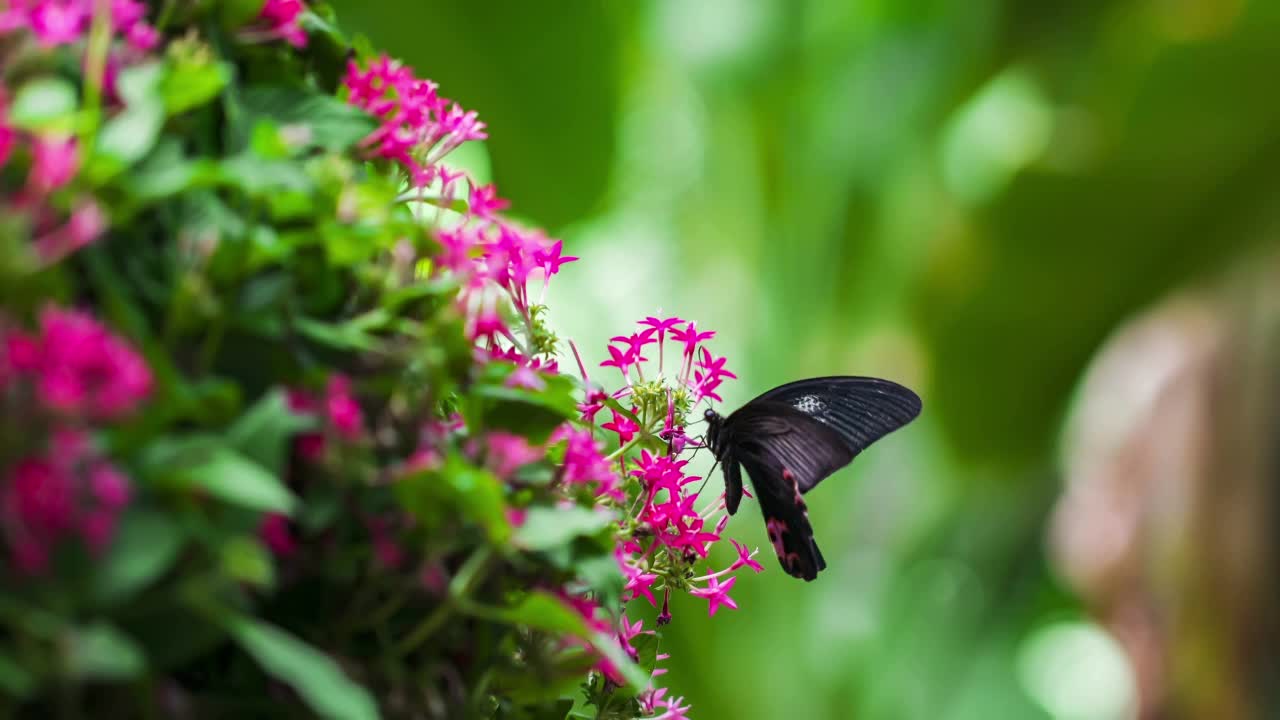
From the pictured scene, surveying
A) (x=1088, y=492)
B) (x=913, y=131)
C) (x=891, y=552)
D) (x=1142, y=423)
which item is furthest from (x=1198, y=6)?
(x=891, y=552)

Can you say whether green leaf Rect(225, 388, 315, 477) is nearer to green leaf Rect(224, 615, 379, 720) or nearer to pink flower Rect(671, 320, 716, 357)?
green leaf Rect(224, 615, 379, 720)

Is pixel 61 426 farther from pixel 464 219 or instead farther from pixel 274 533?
pixel 464 219

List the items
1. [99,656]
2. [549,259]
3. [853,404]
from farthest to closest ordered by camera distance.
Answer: [853,404]
[549,259]
[99,656]

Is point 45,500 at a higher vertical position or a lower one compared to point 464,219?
lower

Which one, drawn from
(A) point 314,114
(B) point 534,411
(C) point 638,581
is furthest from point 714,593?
(A) point 314,114

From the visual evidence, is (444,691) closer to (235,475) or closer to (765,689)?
(235,475)

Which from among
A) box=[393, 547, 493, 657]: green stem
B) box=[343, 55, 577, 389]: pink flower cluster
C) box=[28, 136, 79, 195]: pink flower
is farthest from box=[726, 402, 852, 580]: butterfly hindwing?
box=[28, 136, 79, 195]: pink flower

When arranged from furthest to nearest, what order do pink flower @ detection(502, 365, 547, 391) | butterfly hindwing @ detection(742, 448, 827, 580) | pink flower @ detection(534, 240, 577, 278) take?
butterfly hindwing @ detection(742, 448, 827, 580), pink flower @ detection(534, 240, 577, 278), pink flower @ detection(502, 365, 547, 391)
